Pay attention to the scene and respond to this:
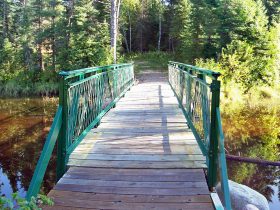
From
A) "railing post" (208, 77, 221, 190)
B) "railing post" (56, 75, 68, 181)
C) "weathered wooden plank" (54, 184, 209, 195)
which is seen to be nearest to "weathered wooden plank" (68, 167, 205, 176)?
"railing post" (56, 75, 68, 181)

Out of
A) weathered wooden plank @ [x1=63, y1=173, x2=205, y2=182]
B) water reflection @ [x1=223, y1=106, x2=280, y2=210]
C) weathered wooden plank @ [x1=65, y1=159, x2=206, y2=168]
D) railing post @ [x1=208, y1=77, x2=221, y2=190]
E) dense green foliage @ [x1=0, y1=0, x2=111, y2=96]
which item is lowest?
water reflection @ [x1=223, y1=106, x2=280, y2=210]

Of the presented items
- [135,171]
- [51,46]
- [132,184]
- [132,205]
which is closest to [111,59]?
[51,46]

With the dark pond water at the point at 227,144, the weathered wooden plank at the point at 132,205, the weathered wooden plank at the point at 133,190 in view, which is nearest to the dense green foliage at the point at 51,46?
the dark pond water at the point at 227,144

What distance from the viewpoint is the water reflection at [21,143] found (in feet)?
23.9

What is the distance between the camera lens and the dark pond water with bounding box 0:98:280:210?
23.5 ft

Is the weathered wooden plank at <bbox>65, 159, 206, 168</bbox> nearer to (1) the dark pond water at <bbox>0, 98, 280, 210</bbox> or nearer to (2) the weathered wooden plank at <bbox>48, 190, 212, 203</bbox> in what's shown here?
(2) the weathered wooden plank at <bbox>48, 190, 212, 203</bbox>

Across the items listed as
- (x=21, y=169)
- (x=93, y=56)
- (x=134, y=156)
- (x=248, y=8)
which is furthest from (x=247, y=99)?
(x=134, y=156)

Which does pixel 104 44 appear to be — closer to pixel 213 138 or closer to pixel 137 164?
pixel 137 164

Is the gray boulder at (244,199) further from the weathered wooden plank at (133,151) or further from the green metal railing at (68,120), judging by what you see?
the green metal railing at (68,120)

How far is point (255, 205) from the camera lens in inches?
187

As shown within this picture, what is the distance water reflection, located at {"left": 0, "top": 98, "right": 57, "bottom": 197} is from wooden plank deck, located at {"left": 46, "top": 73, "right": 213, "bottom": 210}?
8.56 ft

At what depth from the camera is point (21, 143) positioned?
9.53 meters

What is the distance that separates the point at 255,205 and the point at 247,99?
14.2m

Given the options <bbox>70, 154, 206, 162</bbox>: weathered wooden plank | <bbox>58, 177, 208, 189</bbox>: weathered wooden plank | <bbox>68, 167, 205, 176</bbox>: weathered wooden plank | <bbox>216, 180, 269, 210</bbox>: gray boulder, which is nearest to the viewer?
<bbox>58, 177, 208, 189</bbox>: weathered wooden plank
